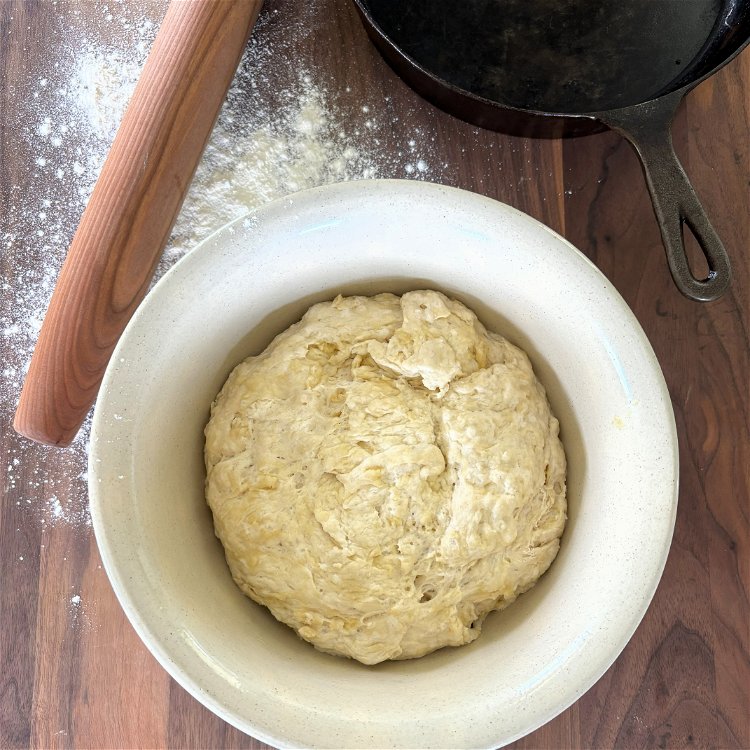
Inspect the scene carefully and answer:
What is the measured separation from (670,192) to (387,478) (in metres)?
0.40

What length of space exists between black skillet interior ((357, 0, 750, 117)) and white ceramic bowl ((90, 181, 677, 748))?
0.25 meters

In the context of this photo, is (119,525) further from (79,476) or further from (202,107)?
(202,107)

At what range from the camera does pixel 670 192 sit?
2.51ft

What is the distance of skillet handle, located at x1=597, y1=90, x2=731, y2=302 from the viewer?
2.48 ft

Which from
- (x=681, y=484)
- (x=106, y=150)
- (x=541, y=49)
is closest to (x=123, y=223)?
(x=106, y=150)

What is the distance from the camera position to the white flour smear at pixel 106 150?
935 millimetres

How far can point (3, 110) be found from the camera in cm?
98

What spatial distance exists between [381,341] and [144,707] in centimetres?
52

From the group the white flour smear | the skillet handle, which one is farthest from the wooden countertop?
the skillet handle

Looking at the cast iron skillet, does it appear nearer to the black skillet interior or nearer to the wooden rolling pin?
the black skillet interior

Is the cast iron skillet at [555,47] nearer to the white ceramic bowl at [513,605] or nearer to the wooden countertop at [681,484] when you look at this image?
the wooden countertop at [681,484]

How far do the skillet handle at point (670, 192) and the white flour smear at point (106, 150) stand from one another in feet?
0.82

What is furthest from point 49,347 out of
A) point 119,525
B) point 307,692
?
point 307,692

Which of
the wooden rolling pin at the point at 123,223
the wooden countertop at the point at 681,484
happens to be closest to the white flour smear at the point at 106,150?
the wooden countertop at the point at 681,484
